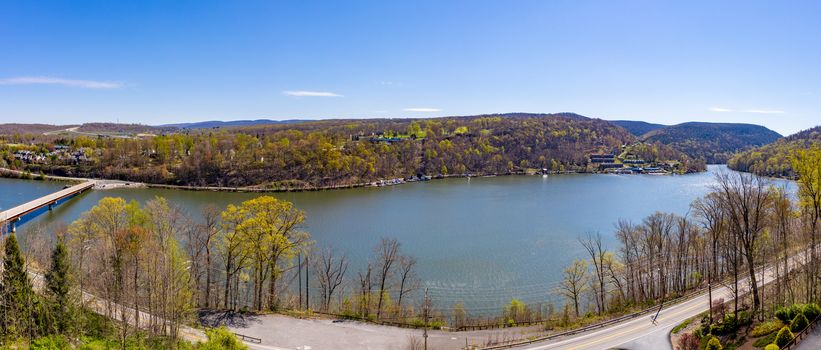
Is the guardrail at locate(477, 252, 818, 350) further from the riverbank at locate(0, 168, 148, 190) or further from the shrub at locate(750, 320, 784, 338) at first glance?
the riverbank at locate(0, 168, 148, 190)

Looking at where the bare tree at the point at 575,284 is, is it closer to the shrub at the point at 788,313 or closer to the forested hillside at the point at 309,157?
the shrub at the point at 788,313

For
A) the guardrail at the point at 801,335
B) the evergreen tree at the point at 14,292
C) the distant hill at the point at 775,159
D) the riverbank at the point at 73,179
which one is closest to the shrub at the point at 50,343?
the evergreen tree at the point at 14,292

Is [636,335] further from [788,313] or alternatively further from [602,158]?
[602,158]

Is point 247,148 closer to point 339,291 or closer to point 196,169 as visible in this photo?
point 196,169

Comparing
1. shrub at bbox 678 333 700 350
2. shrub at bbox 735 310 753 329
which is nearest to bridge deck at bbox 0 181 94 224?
shrub at bbox 678 333 700 350

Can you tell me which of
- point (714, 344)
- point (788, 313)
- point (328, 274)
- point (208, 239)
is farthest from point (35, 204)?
point (788, 313)
